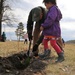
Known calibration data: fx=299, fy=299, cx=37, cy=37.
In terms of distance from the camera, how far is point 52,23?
7.38 meters

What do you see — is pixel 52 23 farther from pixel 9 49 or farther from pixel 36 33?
pixel 9 49

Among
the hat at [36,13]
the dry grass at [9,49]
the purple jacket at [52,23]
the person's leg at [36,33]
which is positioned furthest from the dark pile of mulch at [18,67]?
the dry grass at [9,49]

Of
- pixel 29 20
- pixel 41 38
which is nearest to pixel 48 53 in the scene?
pixel 41 38

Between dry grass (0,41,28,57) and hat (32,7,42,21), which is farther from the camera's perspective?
dry grass (0,41,28,57)

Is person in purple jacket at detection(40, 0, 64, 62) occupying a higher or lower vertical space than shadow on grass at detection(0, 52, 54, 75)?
higher

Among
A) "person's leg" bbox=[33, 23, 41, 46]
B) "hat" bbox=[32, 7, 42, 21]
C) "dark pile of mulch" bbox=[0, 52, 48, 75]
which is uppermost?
"hat" bbox=[32, 7, 42, 21]

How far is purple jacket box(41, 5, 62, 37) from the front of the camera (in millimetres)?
7325

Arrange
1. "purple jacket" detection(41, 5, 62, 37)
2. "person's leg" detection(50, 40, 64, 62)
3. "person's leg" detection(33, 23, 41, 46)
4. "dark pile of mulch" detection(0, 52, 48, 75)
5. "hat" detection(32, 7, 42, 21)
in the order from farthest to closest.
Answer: "person's leg" detection(33, 23, 41, 46) < "hat" detection(32, 7, 42, 21) < "person's leg" detection(50, 40, 64, 62) < "purple jacket" detection(41, 5, 62, 37) < "dark pile of mulch" detection(0, 52, 48, 75)

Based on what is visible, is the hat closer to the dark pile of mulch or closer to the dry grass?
the dark pile of mulch

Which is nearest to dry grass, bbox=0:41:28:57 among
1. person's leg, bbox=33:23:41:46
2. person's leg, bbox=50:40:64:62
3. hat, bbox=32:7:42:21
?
person's leg, bbox=33:23:41:46

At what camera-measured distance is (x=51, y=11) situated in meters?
7.38

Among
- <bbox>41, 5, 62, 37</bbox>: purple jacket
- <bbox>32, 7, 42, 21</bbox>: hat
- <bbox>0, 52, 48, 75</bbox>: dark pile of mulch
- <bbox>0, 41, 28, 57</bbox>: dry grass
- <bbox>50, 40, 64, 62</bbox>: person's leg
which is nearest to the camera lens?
<bbox>0, 52, 48, 75</bbox>: dark pile of mulch

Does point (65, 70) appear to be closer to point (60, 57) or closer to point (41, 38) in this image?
point (60, 57)

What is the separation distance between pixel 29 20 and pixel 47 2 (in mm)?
952
